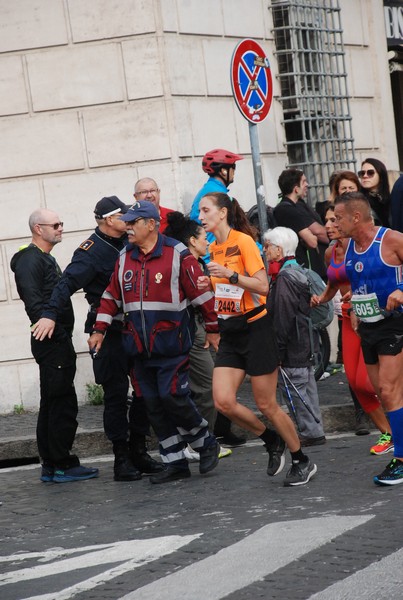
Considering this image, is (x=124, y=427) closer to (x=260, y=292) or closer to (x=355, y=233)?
(x=260, y=292)

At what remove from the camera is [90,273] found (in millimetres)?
9781

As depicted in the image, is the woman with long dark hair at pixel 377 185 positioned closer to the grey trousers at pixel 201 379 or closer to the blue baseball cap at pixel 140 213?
the grey trousers at pixel 201 379

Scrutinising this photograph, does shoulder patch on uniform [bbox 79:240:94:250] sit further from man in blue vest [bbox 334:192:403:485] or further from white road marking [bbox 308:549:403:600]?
white road marking [bbox 308:549:403:600]

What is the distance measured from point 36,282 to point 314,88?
5970 millimetres

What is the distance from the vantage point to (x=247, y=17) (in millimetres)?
14070

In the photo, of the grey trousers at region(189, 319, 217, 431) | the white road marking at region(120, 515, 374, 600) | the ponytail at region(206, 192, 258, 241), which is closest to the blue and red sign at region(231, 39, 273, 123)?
the grey trousers at region(189, 319, 217, 431)

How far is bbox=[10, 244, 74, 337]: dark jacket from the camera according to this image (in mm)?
9844

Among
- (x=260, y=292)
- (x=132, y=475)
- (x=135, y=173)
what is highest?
(x=135, y=173)

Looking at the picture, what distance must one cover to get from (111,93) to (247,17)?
1877mm

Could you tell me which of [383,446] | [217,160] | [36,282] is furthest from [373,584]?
[217,160]

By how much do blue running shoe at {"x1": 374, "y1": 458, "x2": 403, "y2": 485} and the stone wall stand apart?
5.36 meters

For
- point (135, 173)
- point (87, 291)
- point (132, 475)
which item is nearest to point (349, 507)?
point (132, 475)

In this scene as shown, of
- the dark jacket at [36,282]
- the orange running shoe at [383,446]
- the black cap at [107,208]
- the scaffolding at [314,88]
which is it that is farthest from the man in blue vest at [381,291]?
the scaffolding at [314,88]

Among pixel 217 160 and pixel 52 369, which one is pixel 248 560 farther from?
pixel 217 160
